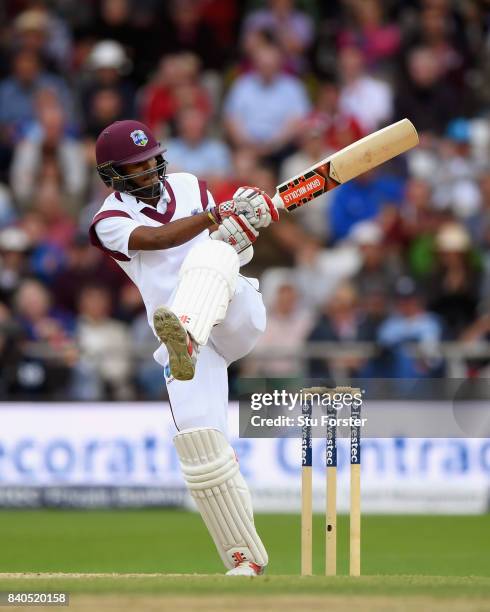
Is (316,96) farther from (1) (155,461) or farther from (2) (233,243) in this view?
(2) (233,243)

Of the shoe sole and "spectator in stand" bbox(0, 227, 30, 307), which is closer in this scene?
the shoe sole

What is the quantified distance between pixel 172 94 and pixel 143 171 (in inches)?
260

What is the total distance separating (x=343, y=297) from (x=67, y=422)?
7.17ft

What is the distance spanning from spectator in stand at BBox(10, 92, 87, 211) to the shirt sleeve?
612 centimetres

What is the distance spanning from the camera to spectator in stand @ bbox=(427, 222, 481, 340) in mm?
11117

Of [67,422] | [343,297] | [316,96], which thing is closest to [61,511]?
[67,422]

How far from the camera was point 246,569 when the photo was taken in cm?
644

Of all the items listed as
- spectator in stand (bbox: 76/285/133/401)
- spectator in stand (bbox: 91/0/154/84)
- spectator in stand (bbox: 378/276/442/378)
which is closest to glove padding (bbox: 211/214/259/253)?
spectator in stand (bbox: 378/276/442/378)

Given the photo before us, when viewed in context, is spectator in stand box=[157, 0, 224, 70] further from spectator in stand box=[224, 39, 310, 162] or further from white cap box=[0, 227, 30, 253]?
white cap box=[0, 227, 30, 253]

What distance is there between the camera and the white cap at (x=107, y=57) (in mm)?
12742

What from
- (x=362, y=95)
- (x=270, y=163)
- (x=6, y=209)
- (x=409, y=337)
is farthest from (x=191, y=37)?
(x=409, y=337)

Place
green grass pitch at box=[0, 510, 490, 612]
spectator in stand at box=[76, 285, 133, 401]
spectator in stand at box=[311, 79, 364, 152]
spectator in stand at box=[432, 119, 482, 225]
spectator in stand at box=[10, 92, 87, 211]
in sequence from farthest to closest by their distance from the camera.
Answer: spectator in stand at box=[10, 92, 87, 211] < spectator in stand at box=[311, 79, 364, 152] < spectator in stand at box=[432, 119, 482, 225] < spectator in stand at box=[76, 285, 133, 401] < green grass pitch at box=[0, 510, 490, 612]

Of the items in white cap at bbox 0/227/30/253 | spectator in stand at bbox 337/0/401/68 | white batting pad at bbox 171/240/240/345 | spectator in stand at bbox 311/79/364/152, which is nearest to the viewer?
white batting pad at bbox 171/240/240/345

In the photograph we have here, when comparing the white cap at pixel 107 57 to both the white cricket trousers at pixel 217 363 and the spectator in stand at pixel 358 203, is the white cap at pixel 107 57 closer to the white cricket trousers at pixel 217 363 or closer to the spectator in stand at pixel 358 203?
the spectator in stand at pixel 358 203
